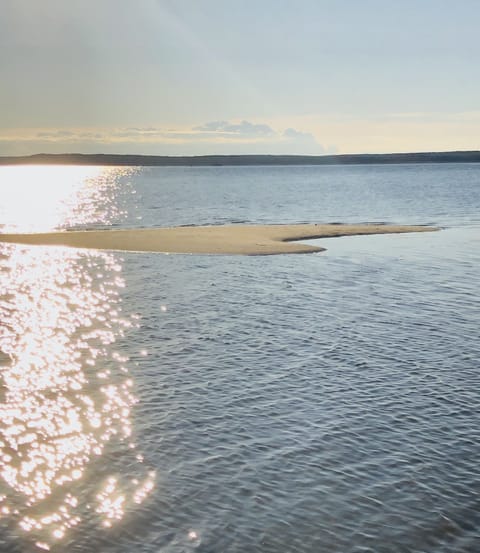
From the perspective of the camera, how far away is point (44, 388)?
914 inches

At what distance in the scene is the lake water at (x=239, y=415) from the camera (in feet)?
48.8

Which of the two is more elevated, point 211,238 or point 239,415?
point 211,238

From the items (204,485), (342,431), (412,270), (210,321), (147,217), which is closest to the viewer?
(204,485)

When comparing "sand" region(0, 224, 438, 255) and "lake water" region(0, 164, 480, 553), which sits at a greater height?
"sand" region(0, 224, 438, 255)

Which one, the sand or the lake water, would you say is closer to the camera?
the lake water

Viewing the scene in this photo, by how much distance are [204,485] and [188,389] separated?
6.86m

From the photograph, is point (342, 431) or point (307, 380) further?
point (307, 380)

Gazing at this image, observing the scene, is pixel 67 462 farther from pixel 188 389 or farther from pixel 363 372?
pixel 363 372

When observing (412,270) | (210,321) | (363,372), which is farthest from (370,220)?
(363,372)

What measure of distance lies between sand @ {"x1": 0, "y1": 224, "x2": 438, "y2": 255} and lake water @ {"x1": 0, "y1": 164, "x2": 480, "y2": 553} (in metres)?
16.1

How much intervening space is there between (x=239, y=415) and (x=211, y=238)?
4620 centimetres

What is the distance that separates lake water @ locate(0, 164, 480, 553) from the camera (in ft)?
48.8

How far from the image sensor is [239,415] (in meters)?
21.0

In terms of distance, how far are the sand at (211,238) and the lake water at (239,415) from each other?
1611 cm
